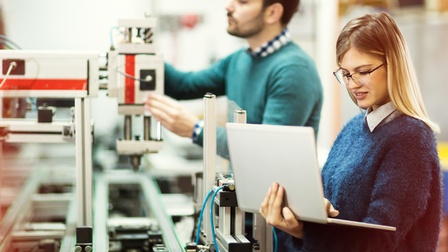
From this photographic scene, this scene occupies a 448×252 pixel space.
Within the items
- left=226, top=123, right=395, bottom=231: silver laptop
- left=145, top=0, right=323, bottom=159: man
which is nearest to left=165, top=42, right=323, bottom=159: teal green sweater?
left=145, top=0, right=323, bottom=159: man

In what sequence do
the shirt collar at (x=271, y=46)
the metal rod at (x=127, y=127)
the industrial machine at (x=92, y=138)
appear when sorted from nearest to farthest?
the industrial machine at (x=92, y=138)
the metal rod at (x=127, y=127)
the shirt collar at (x=271, y=46)

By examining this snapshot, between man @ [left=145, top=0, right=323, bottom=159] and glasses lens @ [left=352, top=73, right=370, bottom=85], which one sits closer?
glasses lens @ [left=352, top=73, right=370, bottom=85]

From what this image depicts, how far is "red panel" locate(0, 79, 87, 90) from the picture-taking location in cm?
243

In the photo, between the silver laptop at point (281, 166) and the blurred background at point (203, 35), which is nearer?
the silver laptop at point (281, 166)

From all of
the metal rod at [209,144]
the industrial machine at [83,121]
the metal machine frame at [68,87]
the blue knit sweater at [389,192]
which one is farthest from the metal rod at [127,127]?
the blue knit sweater at [389,192]

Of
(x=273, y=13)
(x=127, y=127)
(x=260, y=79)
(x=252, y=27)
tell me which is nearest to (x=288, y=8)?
(x=273, y=13)

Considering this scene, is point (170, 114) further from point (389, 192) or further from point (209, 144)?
point (389, 192)

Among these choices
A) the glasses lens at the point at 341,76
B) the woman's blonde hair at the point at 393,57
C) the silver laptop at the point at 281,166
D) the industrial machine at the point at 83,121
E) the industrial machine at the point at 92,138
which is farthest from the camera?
the industrial machine at the point at 83,121

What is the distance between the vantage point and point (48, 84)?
2.45m

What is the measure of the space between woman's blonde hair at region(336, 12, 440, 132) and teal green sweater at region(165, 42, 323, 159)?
2.67 feet

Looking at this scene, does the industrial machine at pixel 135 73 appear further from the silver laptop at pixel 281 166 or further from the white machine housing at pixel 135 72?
the silver laptop at pixel 281 166

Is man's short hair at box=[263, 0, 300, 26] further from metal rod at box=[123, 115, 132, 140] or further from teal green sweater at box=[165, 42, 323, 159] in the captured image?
metal rod at box=[123, 115, 132, 140]

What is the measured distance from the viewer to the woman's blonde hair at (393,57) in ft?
6.05

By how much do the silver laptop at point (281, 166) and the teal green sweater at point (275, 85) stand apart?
655mm
